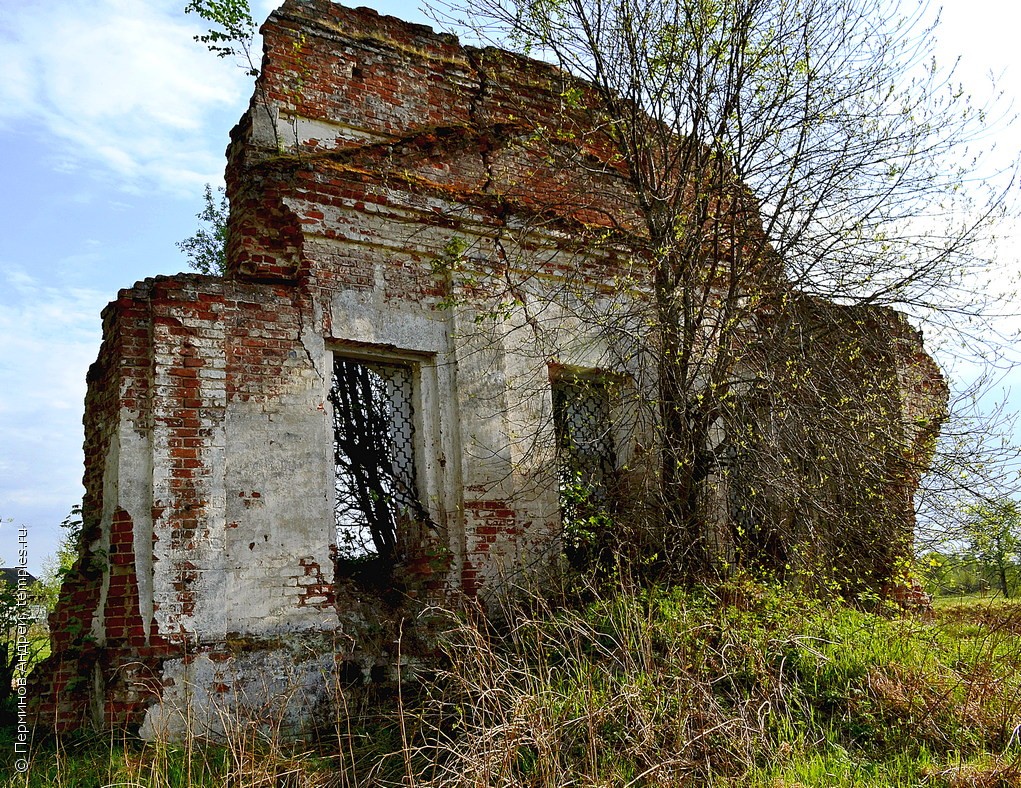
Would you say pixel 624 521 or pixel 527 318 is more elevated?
pixel 527 318

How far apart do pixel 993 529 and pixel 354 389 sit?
17.5 ft

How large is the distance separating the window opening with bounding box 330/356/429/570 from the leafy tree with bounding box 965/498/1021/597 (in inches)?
172

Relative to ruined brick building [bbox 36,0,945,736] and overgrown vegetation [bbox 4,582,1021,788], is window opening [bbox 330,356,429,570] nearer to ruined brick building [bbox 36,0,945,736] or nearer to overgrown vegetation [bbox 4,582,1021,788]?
ruined brick building [bbox 36,0,945,736]

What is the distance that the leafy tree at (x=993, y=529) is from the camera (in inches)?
268

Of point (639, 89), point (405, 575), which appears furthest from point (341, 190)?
point (405, 575)

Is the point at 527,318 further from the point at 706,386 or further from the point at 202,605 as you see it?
the point at 202,605

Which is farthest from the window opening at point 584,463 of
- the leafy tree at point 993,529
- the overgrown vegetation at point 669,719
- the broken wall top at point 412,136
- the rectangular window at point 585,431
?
the leafy tree at point 993,529

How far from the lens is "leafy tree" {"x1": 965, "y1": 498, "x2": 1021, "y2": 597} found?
681cm

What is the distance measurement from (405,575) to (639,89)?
4559 millimetres

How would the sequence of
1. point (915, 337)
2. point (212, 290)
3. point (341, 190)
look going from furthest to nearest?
point (915, 337) → point (341, 190) → point (212, 290)

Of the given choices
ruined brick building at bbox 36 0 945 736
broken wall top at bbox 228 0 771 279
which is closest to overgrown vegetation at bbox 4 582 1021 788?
ruined brick building at bbox 36 0 945 736

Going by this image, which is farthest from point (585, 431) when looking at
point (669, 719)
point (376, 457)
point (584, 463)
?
point (669, 719)

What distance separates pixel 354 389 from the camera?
7.55 metres

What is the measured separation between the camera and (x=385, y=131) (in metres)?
7.62
